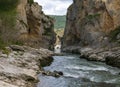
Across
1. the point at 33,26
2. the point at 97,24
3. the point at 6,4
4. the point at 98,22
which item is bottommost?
the point at 33,26

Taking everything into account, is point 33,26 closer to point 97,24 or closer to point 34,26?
point 34,26

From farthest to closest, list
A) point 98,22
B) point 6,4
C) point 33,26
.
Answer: point 33,26, point 98,22, point 6,4

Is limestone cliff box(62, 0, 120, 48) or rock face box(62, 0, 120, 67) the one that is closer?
rock face box(62, 0, 120, 67)

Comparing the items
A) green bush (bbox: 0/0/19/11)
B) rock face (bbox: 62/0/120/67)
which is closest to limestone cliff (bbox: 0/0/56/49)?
rock face (bbox: 62/0/120/67)

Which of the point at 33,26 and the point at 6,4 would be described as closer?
the point at 6,4

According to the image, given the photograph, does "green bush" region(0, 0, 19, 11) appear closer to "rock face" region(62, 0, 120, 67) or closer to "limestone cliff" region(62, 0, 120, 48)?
"rock face" region(62, 0, 120, 67)

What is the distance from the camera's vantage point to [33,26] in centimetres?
14650

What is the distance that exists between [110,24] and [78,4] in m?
35.6

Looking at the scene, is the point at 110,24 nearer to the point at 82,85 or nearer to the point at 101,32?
the point at 101,32

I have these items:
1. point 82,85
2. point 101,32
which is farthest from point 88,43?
point 82,85

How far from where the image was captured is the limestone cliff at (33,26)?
12455cm

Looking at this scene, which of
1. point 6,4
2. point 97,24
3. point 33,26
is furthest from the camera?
point 33,26

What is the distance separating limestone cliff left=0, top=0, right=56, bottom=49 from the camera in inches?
4904

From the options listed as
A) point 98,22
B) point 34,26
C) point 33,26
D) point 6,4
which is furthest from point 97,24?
point 6,4
